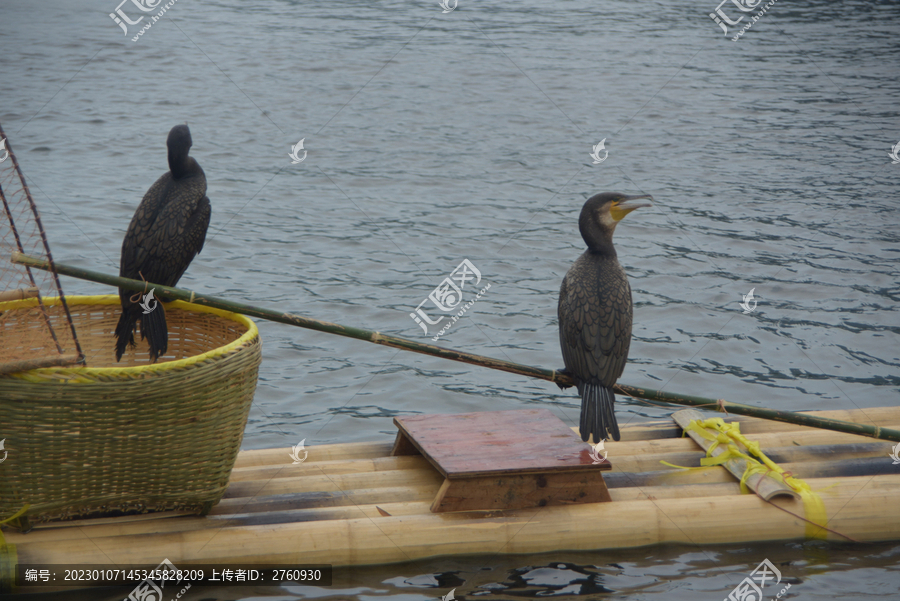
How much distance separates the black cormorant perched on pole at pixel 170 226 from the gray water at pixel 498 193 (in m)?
1.43

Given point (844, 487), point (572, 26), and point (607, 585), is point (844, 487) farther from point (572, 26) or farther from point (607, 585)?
point (572, 26)

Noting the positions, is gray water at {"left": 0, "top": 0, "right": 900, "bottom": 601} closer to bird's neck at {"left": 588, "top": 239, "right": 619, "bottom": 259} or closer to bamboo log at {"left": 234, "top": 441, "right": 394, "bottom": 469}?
bamboo log at {"left": 234, "top": 441, "right": 394, "bottom": 469}

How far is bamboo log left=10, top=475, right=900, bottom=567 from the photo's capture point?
333 centimetres

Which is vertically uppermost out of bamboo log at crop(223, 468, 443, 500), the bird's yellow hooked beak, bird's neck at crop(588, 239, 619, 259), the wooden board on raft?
the bird's yellow hooked beak

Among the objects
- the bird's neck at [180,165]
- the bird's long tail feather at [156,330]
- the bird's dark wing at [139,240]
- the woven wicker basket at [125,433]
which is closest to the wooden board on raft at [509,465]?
the woven wicker basket at [125,433]

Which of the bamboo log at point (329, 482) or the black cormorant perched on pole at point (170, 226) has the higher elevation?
the black cormorant perched on pole at point (170, 226)

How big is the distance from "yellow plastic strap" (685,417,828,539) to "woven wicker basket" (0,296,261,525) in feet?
7.10

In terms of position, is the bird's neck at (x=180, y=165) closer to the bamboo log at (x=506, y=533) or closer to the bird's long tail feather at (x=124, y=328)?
the bird's long tail feather at (x=124, y=328)

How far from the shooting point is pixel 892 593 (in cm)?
363

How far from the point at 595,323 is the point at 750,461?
3.30ft

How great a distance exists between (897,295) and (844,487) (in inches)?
168

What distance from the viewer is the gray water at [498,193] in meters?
5.68

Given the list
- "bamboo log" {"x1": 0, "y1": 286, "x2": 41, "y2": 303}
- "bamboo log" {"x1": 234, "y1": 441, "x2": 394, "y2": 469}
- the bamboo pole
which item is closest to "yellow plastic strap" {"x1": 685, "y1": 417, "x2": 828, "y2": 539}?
the bamboo pole

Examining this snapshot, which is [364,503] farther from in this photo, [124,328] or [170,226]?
[170,226]
